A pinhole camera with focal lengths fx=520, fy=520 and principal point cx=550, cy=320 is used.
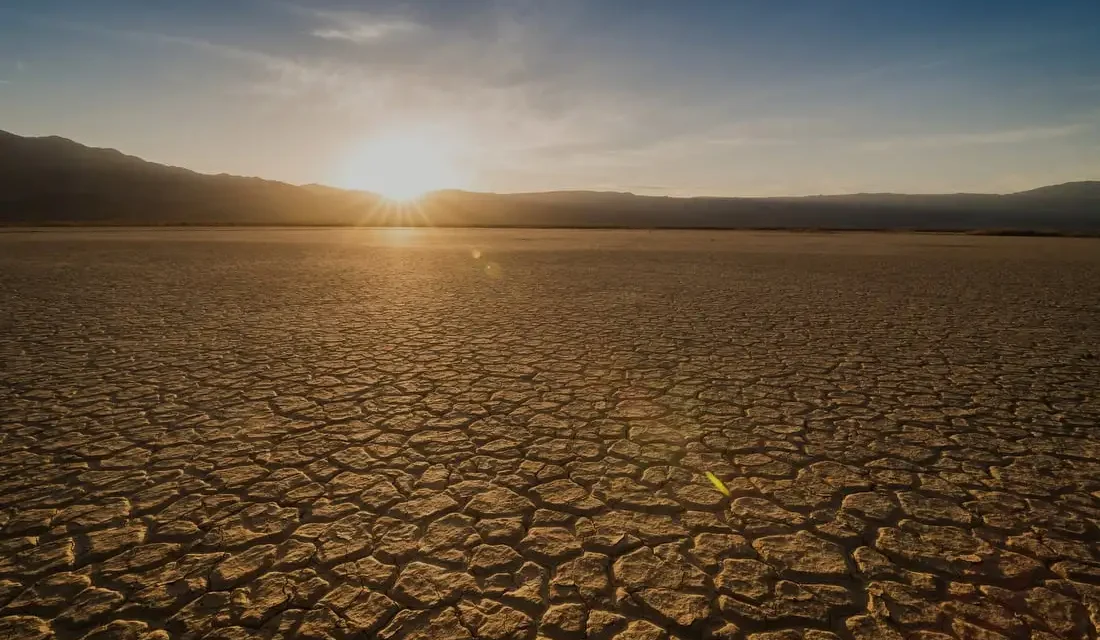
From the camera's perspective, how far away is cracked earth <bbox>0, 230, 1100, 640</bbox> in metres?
1.98

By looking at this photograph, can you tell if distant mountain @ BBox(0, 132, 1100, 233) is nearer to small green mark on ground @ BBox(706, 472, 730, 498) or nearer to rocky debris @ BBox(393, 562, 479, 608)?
small green mark on ground @ BBox(706, 472, 730, 498)

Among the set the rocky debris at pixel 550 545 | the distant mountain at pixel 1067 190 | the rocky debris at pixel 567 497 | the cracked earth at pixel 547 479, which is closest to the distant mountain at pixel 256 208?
the cracked earth at pixel 547 479

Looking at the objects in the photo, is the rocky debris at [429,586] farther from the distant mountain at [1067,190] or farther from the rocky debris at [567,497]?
the distant mountain at [1067,190]

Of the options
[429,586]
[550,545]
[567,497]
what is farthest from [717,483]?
[429,586]

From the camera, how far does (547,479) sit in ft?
9.62

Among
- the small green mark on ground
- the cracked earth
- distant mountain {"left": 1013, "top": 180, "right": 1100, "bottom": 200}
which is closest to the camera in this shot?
the cracked earth

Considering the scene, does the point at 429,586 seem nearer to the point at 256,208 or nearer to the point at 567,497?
the point at 567,497

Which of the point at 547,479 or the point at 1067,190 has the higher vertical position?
the point at 1067,190

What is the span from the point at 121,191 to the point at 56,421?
3563 inches

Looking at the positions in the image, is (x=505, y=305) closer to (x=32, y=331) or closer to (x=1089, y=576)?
(x=32, y=331)

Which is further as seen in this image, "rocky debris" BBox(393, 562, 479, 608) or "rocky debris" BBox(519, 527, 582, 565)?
"rocky debris" BBox(519, 527, 582, 565)

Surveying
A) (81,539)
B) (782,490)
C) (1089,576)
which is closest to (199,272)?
(81,539)

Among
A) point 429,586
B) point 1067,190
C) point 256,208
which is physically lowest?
point 429,586

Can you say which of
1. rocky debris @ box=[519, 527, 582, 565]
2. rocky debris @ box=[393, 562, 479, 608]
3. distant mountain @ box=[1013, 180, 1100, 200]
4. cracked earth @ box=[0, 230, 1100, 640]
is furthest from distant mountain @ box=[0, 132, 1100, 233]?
distant mountain @ box=[1013, 180, 1100, 200]
